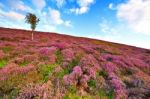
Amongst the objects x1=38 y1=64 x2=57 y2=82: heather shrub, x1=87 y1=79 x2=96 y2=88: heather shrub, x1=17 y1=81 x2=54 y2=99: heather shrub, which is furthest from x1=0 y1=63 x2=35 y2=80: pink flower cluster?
x1=87 y1=79 x2=96 y2=88: heather shrub

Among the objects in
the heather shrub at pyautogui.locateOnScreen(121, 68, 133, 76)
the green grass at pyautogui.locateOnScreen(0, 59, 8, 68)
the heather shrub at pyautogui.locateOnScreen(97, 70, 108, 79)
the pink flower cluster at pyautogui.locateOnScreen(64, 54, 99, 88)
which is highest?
the pink flower cluster at pyautogui.locateOnScreen(64, 54, 99, 88)

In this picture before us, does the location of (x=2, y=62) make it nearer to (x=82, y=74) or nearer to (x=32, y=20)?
(x=82, y=74)

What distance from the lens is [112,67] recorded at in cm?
1345

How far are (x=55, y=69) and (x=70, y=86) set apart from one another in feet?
6.86

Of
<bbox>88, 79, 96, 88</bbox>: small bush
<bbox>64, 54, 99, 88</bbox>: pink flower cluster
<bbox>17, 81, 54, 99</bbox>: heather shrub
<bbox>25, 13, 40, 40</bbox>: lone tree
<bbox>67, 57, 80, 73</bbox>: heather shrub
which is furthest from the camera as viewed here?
<bbox>25, 13, 40, 40</bbox>: lone tree

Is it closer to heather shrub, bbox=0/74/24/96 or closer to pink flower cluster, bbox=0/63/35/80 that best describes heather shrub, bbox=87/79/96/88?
pink flower cluster, bbox=0/63/35/80

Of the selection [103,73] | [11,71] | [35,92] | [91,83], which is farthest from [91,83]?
[11,71]

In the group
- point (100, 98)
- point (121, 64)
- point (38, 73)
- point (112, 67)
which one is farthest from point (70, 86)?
point (121, 64)

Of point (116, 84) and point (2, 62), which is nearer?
point (116, 84)

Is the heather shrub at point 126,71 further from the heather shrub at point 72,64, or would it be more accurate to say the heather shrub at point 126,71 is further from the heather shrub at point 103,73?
the heather shrub at point 72,64

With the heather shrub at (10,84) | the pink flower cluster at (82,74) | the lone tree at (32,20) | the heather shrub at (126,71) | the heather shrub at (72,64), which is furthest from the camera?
the lone tree at (32,20)

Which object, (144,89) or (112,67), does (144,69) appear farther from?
(144,89)

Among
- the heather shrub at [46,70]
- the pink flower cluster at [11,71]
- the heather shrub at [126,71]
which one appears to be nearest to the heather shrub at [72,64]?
the heather shrub at [46,70]

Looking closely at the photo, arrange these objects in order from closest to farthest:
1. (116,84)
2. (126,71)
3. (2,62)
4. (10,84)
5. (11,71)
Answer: (10,84), (11,71), (116,84), (2,62), (126,71)
